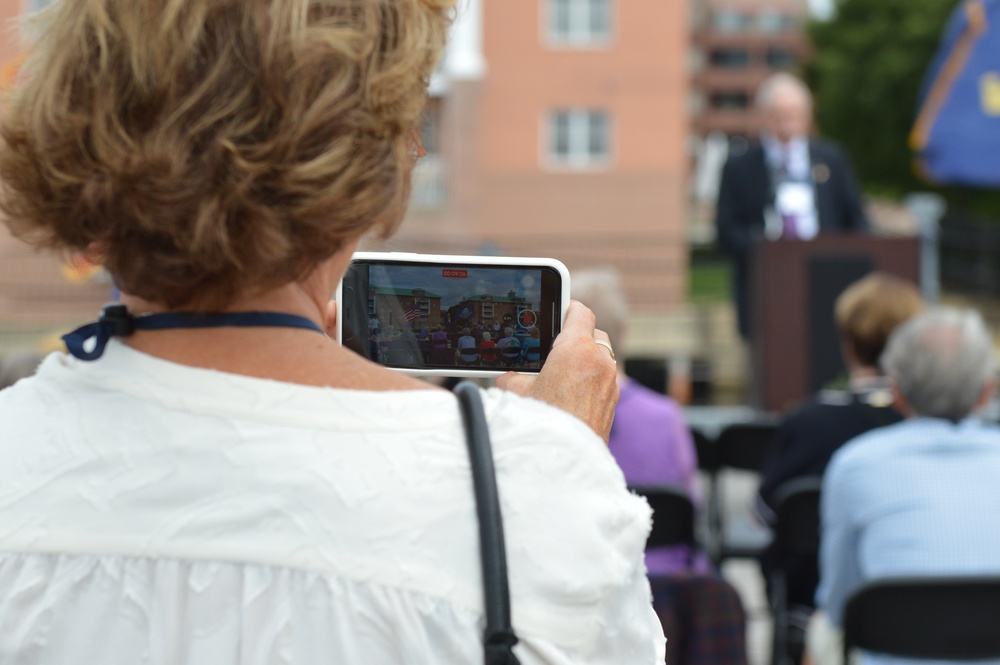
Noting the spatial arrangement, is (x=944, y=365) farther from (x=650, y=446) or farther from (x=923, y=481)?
(x=650, y=446)

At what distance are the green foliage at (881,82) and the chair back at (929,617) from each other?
29.9 meters

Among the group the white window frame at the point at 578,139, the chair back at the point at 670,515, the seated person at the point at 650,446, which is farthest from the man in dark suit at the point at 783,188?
the white window frame at the point at 578,139

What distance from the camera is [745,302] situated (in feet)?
22.0

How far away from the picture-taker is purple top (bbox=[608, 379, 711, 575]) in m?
3.53

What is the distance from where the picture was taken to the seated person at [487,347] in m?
1.30

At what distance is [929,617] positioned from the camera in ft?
8.86

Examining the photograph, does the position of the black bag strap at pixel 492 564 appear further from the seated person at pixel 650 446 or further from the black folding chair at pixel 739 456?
the black folding chair at pixel 739 456

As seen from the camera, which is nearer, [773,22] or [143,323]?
[143,323]

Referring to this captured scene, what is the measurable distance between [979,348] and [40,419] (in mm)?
2609

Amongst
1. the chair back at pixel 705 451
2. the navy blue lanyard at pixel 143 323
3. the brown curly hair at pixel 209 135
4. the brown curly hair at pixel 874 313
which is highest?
the brown curly hair at pixel 209 135

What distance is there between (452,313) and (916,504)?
6.65 ft

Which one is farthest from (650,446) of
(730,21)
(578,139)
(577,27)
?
(730,21)

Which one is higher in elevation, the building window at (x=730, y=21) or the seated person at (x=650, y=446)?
the building window at (x=730, y=21)

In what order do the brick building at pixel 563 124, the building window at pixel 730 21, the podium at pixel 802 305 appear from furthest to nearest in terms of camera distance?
the building window at pixel 730 21
the brick building at pixel 563 124
the podium at pixel 802 305
